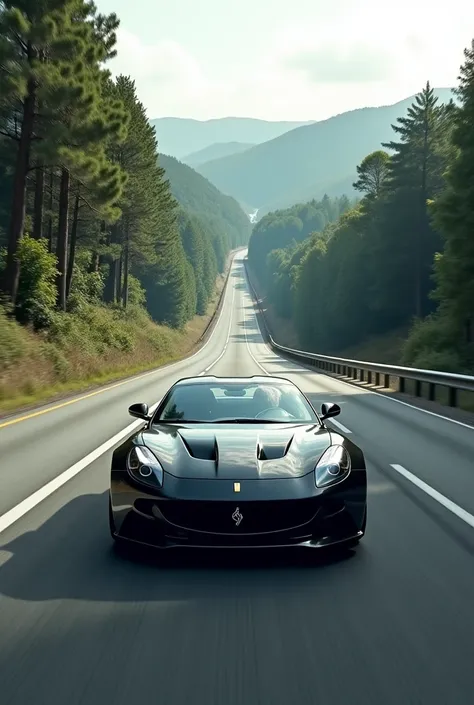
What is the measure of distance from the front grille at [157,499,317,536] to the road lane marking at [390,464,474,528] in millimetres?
2244

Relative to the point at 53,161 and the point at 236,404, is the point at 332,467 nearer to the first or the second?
the point at 236,404

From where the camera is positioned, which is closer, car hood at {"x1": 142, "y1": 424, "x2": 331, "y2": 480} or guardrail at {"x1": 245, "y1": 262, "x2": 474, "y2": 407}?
car hood at {"x1": 142, "y1": 424, "x2": 331, "y2": 480}

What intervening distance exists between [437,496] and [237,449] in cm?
305

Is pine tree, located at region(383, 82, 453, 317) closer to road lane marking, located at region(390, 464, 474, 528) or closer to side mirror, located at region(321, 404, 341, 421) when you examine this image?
road lane marking, located at region(390, 464, 474, 528)

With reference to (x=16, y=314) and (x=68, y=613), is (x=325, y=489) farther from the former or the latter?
(x=16, y=314)

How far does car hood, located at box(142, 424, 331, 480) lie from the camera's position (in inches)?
221

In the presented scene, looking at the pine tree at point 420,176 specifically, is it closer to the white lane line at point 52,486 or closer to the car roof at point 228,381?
the white lane line at point 52,486

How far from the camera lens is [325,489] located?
5555mm

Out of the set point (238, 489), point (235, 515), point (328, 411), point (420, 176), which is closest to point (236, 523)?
point (235, 515)

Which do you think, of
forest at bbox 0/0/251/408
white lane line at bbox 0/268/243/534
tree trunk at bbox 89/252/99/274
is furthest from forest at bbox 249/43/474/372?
tree trunk at bbox 89/252/99/274

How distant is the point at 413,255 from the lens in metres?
63.9

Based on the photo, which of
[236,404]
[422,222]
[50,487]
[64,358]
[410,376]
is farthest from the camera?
[422,222]

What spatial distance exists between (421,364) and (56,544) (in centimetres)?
2686

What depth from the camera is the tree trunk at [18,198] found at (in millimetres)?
28406
